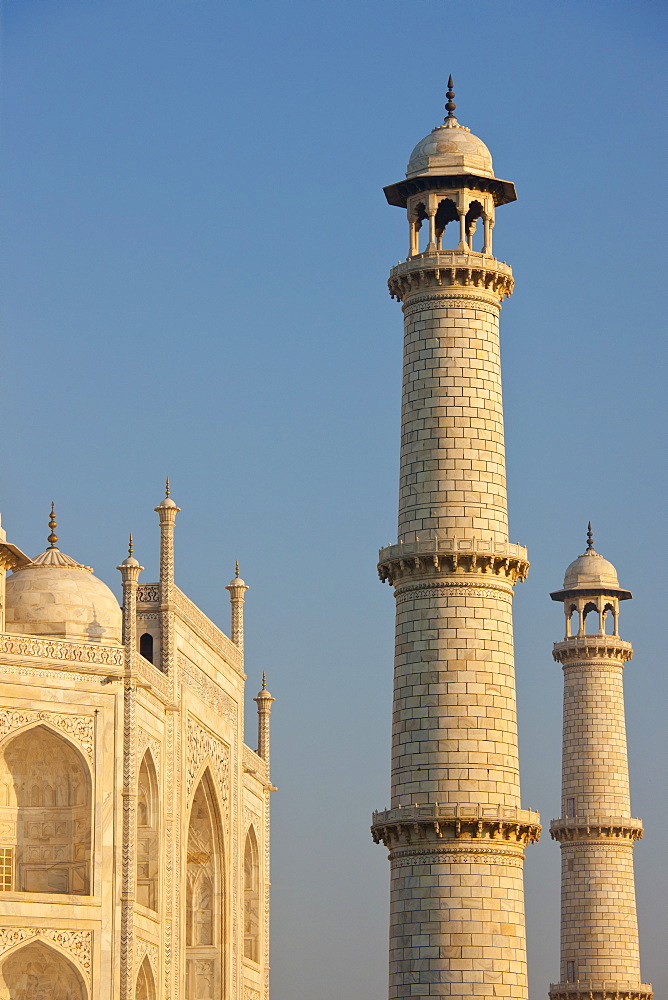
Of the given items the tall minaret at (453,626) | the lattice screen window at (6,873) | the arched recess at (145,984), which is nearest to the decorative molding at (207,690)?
the lattice screen window at (6,873)

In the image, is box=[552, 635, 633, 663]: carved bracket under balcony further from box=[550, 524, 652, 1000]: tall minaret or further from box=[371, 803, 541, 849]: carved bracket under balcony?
box=[371, 803, 541, 849]: carved bracket under balcony

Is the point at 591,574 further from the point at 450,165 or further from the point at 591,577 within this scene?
the point at 450,165

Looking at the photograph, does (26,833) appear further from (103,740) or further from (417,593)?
(417,593)

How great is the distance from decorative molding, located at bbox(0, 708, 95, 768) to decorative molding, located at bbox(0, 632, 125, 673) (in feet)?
3.18

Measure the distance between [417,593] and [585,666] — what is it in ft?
67.7

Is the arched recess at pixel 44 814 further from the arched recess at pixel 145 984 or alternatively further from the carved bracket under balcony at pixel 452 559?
the carved bracket under balcony at pixel 452 559

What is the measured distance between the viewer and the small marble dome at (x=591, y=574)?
48.8 m

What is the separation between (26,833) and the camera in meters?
34.5

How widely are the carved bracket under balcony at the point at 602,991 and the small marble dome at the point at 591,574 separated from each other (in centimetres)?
951

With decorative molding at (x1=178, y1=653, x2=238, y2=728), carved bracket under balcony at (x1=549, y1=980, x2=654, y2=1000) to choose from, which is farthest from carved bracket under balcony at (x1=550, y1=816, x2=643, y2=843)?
decorative molding at (x1=178, y1=653, x2=238, y2=728)

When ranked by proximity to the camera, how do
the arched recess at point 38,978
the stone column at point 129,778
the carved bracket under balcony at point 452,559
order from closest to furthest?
the carved bracket under balcony at point 452,559 < the arched recess at point 38,978 < the stone column at point 129,778

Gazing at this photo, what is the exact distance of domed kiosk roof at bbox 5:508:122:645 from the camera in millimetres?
36438

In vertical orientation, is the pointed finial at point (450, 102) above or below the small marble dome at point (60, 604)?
above

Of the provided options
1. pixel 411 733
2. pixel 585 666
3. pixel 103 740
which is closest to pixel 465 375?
pixel 411 733
